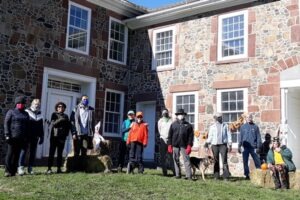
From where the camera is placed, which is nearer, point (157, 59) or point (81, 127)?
point (81, 127)

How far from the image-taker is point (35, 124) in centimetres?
948

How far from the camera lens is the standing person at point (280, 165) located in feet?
32.5

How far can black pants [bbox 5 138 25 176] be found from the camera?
Result: 8844mm

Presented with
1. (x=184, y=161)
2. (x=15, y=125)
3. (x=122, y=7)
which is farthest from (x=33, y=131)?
(x=122, y=7)

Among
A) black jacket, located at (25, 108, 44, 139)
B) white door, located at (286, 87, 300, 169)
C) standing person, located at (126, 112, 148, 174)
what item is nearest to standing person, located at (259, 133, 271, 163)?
white door, located at (286, 87, 300, 169)

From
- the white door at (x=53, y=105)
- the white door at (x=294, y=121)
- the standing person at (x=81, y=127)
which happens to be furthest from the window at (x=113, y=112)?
the white door at (x=294, y=121)

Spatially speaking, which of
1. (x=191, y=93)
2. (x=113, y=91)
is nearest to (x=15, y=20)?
(x=113, y=91)

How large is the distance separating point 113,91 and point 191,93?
3.27 meters

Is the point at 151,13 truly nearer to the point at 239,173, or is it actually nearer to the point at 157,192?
the point at 239,173

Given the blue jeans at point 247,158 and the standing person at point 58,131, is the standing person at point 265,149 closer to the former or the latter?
the blue jeans at point 247,158

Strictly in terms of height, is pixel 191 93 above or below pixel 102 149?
above

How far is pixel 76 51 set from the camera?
15.1 metres

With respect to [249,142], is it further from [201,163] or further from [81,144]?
[81,144]

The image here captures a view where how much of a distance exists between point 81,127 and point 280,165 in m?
4.93
